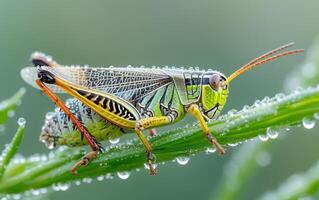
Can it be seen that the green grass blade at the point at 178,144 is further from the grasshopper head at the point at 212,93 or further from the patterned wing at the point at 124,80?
the grasshopper head at the point at 212,93

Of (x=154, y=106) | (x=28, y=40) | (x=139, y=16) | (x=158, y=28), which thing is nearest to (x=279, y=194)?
(x=154, y=106)

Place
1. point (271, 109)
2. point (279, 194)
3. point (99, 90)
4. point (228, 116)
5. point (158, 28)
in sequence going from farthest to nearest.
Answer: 1. point (158, 28)
2. point (99, 90)
3. point (279, 194)
4. point (228, 116)
5. point (271, 109)

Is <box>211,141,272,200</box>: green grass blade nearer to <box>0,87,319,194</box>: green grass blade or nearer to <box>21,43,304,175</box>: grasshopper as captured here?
<box>0,87,319,194</box>: green grass blade

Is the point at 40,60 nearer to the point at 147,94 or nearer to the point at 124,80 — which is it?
the point at 124,80

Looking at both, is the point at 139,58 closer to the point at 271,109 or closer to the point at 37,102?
the point at 37,102

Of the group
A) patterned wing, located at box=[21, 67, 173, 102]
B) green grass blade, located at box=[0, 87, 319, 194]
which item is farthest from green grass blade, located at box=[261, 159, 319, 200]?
patterned wing, located at box=[21, 67, 173, 102]

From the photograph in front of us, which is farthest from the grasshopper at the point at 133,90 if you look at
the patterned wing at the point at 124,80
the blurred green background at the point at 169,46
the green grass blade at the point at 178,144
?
the blurred green background at the point at 169,46
